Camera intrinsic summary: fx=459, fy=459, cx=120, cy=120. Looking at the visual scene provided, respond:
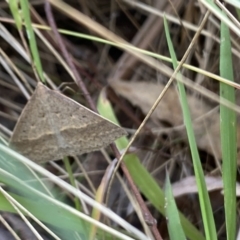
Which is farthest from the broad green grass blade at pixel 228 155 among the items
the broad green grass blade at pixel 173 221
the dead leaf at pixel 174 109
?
the dead leaf at pixel 174 109

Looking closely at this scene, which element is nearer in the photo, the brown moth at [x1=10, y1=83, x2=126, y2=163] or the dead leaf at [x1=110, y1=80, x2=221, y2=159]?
the brown moth at [x1=10, y1=83, x2=126, y2=163]

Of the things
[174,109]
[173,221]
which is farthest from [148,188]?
[174,109]

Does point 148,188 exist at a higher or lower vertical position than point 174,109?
lower

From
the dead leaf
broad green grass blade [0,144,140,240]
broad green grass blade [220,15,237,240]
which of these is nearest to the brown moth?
broad green grass blade [0,144,140,240]

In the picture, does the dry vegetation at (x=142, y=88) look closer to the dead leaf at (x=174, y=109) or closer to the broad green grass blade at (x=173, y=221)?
the dead leaf at (x=174, y=109)

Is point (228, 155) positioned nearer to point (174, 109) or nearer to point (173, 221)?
point (173, 221)

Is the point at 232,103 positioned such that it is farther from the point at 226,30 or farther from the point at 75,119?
the point at 75,119

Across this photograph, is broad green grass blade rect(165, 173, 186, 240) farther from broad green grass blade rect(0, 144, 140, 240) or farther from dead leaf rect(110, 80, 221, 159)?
dead leaf rect(110, 80, 221, 159)
